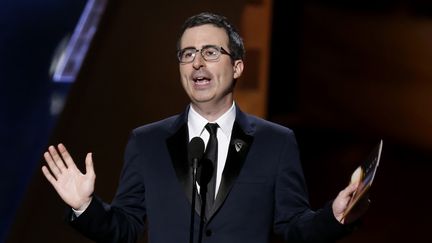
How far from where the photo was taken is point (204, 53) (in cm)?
162

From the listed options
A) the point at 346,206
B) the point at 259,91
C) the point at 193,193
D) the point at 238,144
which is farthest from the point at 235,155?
the point at 259,91

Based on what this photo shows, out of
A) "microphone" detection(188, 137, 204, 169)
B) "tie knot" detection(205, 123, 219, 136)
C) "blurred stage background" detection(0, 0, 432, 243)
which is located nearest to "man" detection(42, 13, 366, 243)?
"tie knot" detection(205, 123, 219, 136)

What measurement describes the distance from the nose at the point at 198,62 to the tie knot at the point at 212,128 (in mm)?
138

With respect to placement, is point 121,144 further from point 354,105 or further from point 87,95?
point 354,105

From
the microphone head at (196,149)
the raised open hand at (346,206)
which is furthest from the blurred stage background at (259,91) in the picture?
the raised open hand at (346,206)

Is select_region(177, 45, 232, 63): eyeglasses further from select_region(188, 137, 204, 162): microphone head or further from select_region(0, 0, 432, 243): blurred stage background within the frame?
select_region(0, 0, 432, 243): blurred stage background

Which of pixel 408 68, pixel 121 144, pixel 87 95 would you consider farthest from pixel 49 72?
pixel 408 68

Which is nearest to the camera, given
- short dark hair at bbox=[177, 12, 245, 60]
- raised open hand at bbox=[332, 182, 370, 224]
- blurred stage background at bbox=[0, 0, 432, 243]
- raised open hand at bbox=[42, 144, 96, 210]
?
raised open hand at bbox=[332, 182, 370, 224]

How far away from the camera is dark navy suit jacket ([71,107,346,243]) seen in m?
1.58

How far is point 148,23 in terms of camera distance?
3.19 m

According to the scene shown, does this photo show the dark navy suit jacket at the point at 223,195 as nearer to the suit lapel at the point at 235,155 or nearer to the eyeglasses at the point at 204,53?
the suit lapel at the point at 235,155

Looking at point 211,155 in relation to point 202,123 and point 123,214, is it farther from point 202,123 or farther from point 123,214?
point 123,214

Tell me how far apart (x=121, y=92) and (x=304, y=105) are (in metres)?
1.64

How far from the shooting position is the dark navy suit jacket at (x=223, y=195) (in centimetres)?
158
